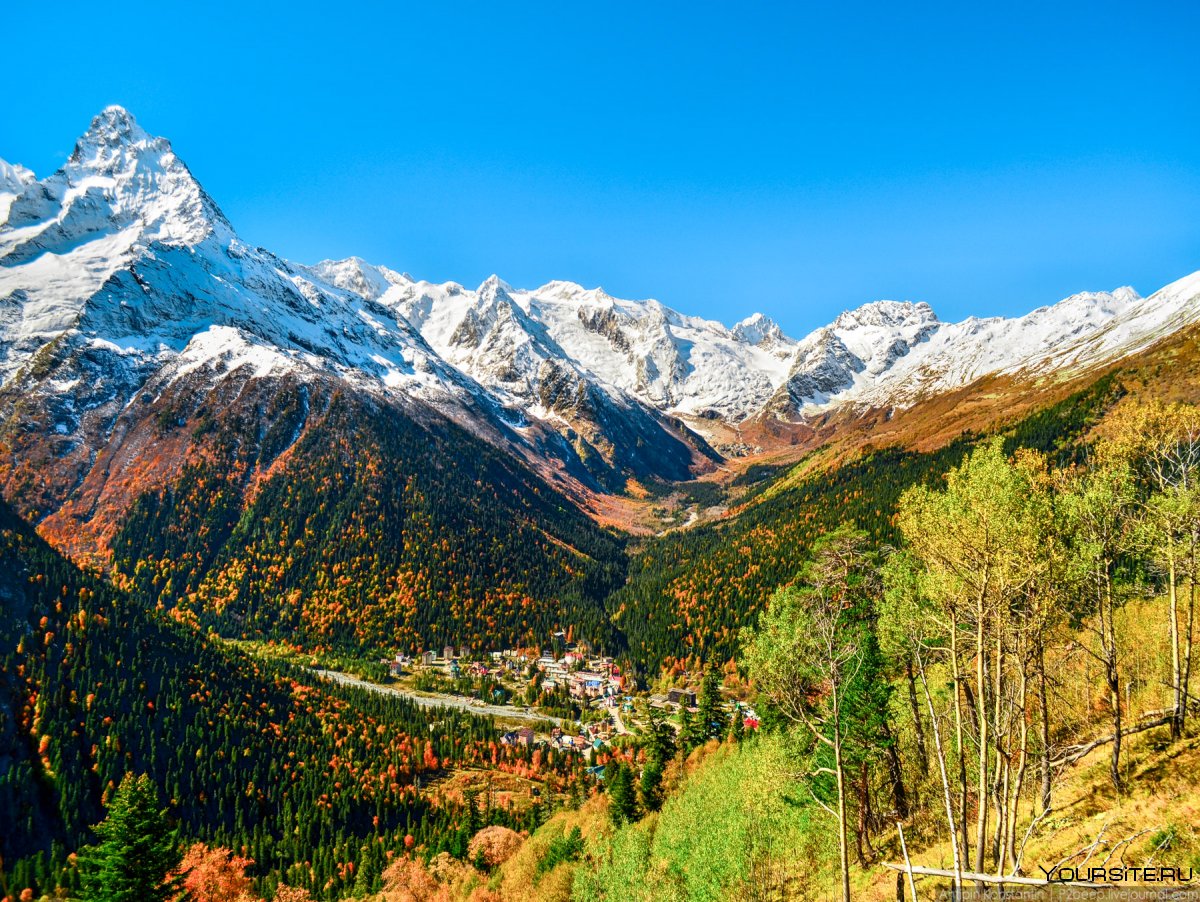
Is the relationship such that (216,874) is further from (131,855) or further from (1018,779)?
(1018,779)

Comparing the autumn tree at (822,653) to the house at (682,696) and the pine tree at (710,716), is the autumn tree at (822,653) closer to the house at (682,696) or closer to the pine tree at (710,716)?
the pine tree at (710,716)

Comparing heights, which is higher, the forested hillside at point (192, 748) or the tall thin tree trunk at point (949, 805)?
the tall thin tree trunk at point (949, 805)

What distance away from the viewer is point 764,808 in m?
40.2

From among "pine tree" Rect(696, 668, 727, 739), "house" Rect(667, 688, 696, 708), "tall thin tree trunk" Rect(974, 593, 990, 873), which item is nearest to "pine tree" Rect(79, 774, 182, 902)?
"tall thin tree trunk" Rect(974, 593, 990, 873)

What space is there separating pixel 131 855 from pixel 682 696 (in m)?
119

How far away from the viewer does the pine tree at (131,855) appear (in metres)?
42.7

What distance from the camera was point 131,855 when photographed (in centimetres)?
4350

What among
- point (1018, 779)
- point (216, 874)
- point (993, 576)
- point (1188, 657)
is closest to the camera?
point (1018, 779)

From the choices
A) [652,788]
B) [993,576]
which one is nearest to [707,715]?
[652,788]

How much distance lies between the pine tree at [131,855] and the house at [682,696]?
113226mm

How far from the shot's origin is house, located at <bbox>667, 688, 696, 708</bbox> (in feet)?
469

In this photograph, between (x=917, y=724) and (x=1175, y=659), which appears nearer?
(x=1175, y=659)

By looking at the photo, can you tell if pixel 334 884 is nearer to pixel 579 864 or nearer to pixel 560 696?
pixel 579 864

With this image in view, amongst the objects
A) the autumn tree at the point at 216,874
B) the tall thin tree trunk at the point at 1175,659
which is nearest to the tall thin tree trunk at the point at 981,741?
the tall thin tree trunk at the point at 1175,659
